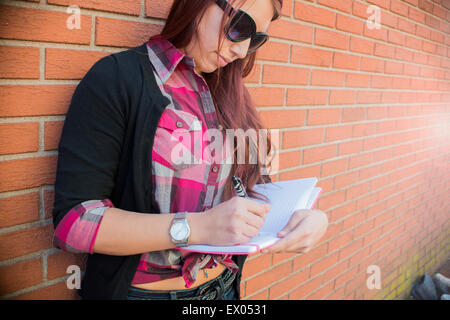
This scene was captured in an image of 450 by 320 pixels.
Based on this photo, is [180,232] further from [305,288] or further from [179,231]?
[305,288]

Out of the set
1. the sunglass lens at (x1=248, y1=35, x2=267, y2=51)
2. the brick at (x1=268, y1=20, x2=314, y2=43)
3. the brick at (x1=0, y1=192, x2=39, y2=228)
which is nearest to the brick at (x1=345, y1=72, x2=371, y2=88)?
the brick at (x1=268, y1=20, x2=314, y2=43)

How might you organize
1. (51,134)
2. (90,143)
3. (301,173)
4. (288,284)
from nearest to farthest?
(90,143)
(51,134)
(301,173)
(288,284)

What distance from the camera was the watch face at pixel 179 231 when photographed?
0.96 m

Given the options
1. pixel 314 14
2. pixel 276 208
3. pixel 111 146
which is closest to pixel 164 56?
pixel 111 146

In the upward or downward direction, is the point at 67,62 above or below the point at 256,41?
below

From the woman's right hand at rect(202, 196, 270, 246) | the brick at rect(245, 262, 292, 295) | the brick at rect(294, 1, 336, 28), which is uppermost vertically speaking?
the brick at rect(294, 1, 336, 28)

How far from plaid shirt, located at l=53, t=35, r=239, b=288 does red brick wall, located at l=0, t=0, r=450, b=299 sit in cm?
29

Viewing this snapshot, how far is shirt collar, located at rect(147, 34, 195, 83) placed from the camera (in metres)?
1.11

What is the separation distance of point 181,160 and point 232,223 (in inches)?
11.1

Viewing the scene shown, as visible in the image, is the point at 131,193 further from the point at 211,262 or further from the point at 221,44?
the point at 221,44

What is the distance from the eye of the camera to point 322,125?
91.0 inches

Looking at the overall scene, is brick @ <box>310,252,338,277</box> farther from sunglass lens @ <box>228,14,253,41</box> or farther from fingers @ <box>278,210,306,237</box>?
sunglass lens @ <box>228,14,253,41</box>

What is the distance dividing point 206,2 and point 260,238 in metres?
0.76

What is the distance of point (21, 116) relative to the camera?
1086 mm
